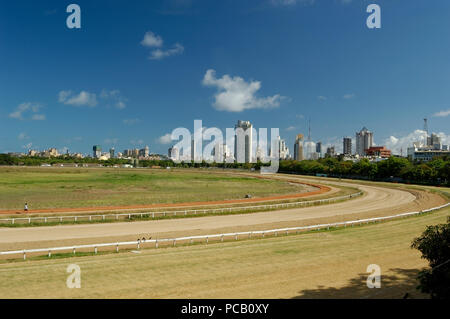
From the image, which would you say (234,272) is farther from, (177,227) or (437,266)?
(177,227)

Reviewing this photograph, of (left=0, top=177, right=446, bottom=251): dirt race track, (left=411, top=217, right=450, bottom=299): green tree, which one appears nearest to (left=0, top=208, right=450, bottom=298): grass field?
(left=411, top=217, right=450, bottom=299): green tree

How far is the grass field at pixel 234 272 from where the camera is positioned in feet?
40.5

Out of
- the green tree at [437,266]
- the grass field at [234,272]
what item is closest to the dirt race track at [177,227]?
the grass field at [234,272]

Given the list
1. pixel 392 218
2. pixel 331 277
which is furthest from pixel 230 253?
pixel 392 218

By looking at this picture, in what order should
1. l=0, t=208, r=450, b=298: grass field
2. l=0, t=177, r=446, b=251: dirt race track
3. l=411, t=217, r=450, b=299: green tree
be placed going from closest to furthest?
l=411, t=217, r=450, b=299: green tree
l=0, t=208, r=450, b=298: grass field
l=0, t=177, r=446, b=251: dirt race track

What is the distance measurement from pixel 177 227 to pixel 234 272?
1297 centimetres

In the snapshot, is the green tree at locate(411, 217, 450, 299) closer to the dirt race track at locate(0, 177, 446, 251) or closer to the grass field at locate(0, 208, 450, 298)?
the grass field at locate(0, 208, 450, 298)

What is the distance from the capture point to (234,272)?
1471 centimetres

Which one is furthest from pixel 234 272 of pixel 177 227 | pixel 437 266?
pixel 177 227

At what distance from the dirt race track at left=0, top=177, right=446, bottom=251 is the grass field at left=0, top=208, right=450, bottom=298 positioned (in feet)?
16.7

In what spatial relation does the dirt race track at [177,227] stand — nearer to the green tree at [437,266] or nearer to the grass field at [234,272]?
the grass field at [234,272]

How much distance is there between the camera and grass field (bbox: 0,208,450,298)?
1234cm

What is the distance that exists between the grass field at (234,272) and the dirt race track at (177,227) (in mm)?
5104

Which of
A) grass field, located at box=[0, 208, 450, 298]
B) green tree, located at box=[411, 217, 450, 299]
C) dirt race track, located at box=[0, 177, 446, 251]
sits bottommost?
dirt race track, located at box=[0, 177, 446, 251]
